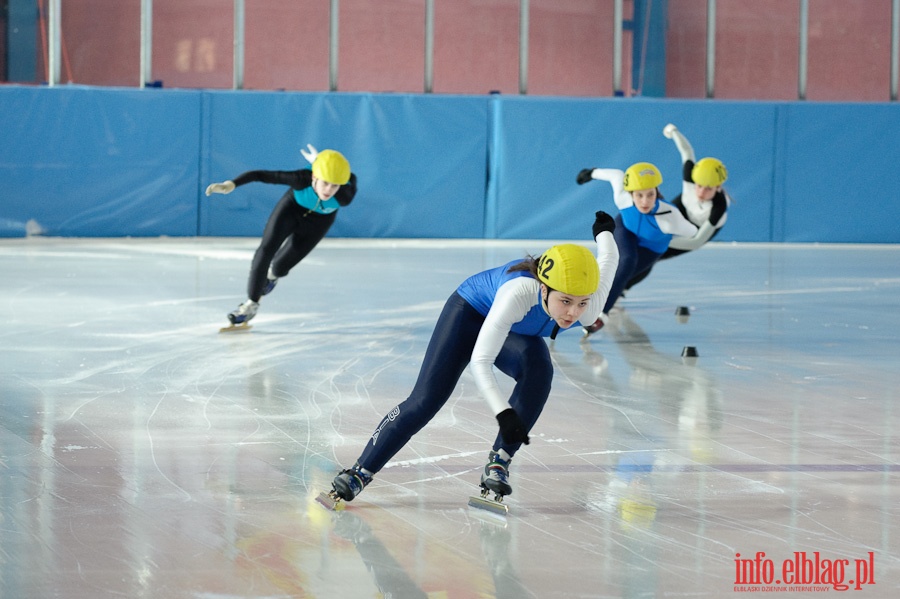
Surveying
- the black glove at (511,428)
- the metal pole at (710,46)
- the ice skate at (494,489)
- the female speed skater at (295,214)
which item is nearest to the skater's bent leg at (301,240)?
the female speed skater at (295,214)

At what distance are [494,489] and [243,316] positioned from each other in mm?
4308

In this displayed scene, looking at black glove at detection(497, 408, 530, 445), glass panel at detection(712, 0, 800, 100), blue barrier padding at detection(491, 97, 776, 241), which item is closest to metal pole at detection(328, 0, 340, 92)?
blue barrier padding at detection(491, 97, 776, 241)

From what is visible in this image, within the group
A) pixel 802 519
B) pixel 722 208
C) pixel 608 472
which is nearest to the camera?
pixel 802 519

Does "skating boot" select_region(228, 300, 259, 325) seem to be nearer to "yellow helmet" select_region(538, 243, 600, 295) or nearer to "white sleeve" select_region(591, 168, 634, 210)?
"white sleeve" select_region(591, 168, 634, 210)

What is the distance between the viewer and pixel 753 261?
13836mm

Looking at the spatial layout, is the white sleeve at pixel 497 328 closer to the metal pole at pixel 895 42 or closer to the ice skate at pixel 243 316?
the ice skate at pixel 243 316

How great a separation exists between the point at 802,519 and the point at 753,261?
10097 mm

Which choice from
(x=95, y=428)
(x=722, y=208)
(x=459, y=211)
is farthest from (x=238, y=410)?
(x=459, y=211)

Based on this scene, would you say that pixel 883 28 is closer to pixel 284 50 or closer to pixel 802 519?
pixel 284 50

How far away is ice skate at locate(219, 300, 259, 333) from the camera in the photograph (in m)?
8.11

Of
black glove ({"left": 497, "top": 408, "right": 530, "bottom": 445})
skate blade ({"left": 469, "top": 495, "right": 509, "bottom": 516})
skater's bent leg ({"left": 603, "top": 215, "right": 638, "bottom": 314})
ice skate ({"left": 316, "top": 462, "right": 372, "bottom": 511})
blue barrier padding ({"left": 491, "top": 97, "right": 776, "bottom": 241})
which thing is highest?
blue barrier padding ({"left": 491, "top": 97, "right": 776, "bottom": 241})

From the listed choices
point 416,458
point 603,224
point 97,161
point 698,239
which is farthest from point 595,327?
point 97,161

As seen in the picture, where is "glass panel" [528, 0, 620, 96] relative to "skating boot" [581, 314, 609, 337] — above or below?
above

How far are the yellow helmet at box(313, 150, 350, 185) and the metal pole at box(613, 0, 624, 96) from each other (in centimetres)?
988
